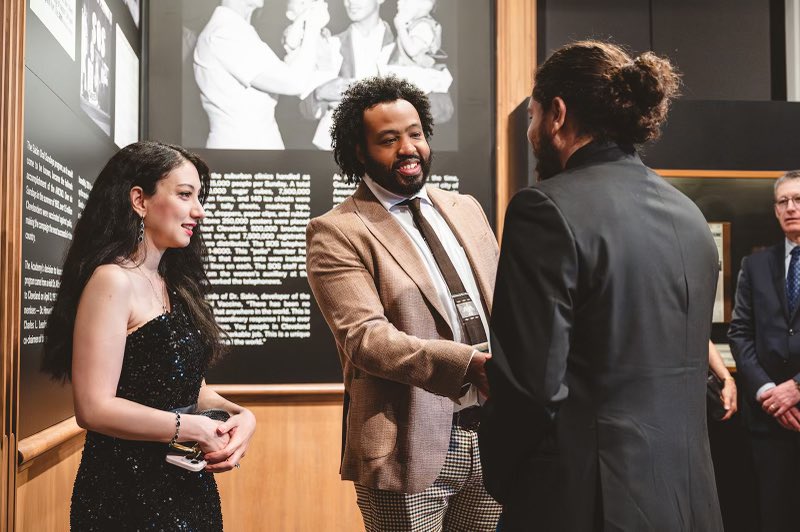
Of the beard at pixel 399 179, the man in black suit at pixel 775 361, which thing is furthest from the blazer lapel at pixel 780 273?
the beard at pixel 399 179

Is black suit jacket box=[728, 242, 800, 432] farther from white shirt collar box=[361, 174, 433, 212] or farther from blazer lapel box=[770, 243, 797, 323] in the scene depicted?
white shirt collar box=[361, 174, 433, 212]

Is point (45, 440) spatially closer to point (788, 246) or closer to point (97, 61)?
point (97, 61)

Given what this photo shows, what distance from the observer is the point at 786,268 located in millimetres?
4234

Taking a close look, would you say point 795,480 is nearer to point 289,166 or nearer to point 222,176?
point 289,166

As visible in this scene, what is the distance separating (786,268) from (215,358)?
3200 millimetres

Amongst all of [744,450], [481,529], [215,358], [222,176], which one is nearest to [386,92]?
[215,358]

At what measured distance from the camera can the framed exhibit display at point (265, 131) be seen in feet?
14.9

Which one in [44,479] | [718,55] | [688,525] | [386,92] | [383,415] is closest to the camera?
[688,525]

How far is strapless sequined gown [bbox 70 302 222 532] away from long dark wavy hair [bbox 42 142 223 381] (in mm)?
157

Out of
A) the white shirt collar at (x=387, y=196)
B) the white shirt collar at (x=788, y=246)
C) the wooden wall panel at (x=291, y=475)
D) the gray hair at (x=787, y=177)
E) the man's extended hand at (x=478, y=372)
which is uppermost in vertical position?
the gray hair at (x=787, y=177)

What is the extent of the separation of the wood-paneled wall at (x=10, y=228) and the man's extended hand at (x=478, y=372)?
142 centimetres

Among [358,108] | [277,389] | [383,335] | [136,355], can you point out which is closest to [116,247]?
[136,355]

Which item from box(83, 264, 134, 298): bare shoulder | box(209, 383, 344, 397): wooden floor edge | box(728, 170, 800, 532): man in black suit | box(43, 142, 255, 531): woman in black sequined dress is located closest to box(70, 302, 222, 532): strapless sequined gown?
box(43, 142, 255, 531): woman in black sequined dress

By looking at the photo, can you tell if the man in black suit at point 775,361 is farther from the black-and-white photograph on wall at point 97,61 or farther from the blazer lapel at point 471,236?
the black-and-white photograph on wall at point 97,61
